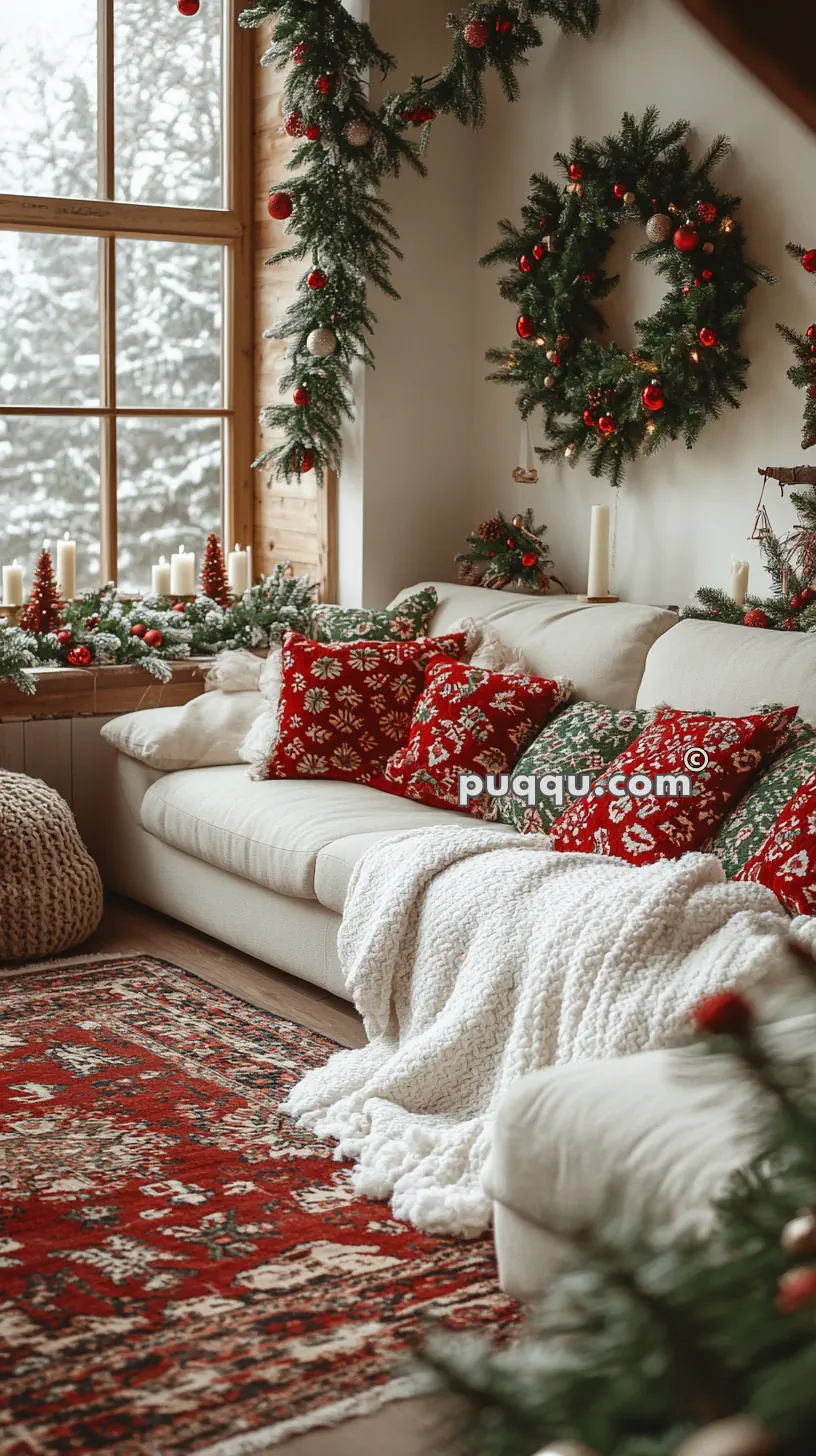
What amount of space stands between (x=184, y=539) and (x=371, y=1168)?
2831 mm

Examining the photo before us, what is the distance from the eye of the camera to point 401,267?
15.3ft

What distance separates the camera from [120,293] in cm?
470

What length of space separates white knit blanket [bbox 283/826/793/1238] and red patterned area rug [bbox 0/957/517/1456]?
0.10m

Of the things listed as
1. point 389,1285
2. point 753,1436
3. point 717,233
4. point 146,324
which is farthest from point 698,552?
point 753,1436

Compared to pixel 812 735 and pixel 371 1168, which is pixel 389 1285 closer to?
pixel 371 1168

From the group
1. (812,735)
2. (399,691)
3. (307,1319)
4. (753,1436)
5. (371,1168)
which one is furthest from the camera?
(399,691)

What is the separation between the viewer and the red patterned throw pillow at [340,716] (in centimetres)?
386

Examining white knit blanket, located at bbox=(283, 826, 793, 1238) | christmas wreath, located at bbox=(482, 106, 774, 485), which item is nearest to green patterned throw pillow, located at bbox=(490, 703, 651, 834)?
white knit blanket, located at bbox=(283, 826, 793, 1238)

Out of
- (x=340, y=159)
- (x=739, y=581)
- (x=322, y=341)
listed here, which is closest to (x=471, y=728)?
(x=739, y=581)

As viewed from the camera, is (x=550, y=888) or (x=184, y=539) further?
(x=184, y=539)

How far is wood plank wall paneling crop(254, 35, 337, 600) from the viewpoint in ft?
15.6

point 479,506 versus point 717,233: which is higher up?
point 717,233

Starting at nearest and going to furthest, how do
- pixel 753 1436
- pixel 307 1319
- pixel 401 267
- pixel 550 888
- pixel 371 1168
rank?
pixel 753 1436 → pixel 307 1319 → pixel 371 1168 → pixel 550 888 → pixel 401 267

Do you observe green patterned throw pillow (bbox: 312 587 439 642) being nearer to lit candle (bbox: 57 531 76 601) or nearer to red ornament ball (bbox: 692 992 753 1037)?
lit candle (bbox: 57 531 76 601)
